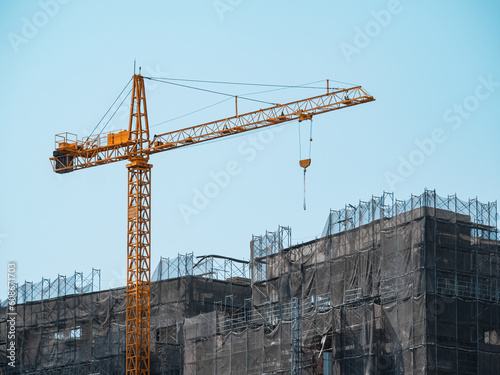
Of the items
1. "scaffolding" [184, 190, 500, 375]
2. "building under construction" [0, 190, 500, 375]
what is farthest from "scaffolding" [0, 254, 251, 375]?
"scaffolding" [184, 190, 500, 375]

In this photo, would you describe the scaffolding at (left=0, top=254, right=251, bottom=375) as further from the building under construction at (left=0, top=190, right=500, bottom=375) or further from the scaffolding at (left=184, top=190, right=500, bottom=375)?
the scaffolding at (left=184, top=190, right=500, bottom=375)

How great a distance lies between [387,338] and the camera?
213 ft

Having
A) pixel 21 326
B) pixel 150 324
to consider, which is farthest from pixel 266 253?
pixel 21 326

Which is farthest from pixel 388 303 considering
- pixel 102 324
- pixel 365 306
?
pixel 102 324

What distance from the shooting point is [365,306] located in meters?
65.3

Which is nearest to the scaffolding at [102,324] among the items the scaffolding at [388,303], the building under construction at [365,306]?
the building under construction at [365,306]

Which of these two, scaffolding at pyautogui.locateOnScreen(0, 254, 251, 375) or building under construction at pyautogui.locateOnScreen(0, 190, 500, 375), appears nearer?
building under construction at pyautogui.locateOnScreen(0, 190, 500, 375)

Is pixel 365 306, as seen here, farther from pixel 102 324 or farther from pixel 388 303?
pixel 102 324

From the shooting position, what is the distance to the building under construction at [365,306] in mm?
63469

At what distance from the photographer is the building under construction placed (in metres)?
63.5

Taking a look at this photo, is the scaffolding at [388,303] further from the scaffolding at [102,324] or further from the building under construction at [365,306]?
the scaffolding at [102,324]

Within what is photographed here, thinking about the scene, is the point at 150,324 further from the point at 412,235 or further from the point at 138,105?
the point at 412,235

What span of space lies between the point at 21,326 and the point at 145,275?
14.2 meters

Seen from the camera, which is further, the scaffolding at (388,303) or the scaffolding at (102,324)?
the scaffolding at (102,324)
